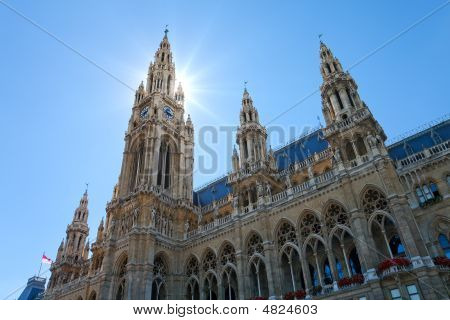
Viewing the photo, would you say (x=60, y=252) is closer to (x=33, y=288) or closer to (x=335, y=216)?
(x=33, y=288)

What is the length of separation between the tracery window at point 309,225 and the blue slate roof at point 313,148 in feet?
38.6

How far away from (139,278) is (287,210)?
47.1 feet

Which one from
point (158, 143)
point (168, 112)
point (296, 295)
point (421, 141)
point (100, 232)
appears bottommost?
point (296, 295)

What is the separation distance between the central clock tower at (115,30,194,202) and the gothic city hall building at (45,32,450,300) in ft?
0.56

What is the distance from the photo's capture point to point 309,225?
27.9 m

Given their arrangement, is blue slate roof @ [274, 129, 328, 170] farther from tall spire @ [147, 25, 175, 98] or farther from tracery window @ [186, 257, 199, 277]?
tall spire @ [147, 25, 175, 98]

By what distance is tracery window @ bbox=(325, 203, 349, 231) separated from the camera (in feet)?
86.6

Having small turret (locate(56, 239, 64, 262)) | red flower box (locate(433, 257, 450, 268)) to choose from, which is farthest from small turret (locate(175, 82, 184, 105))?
red flower box (locate(433, 257, 450, 268))

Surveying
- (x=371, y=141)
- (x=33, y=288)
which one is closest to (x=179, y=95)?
(x=371, y=141)

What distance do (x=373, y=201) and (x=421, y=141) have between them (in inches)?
518

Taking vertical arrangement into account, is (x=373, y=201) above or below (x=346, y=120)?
below

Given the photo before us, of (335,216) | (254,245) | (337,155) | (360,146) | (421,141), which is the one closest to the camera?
(335,216)

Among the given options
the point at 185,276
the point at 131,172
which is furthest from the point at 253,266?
the point at 131,172

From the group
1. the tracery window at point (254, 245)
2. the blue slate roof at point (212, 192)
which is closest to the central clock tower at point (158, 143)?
the blue slate roof at point (212, 192)
